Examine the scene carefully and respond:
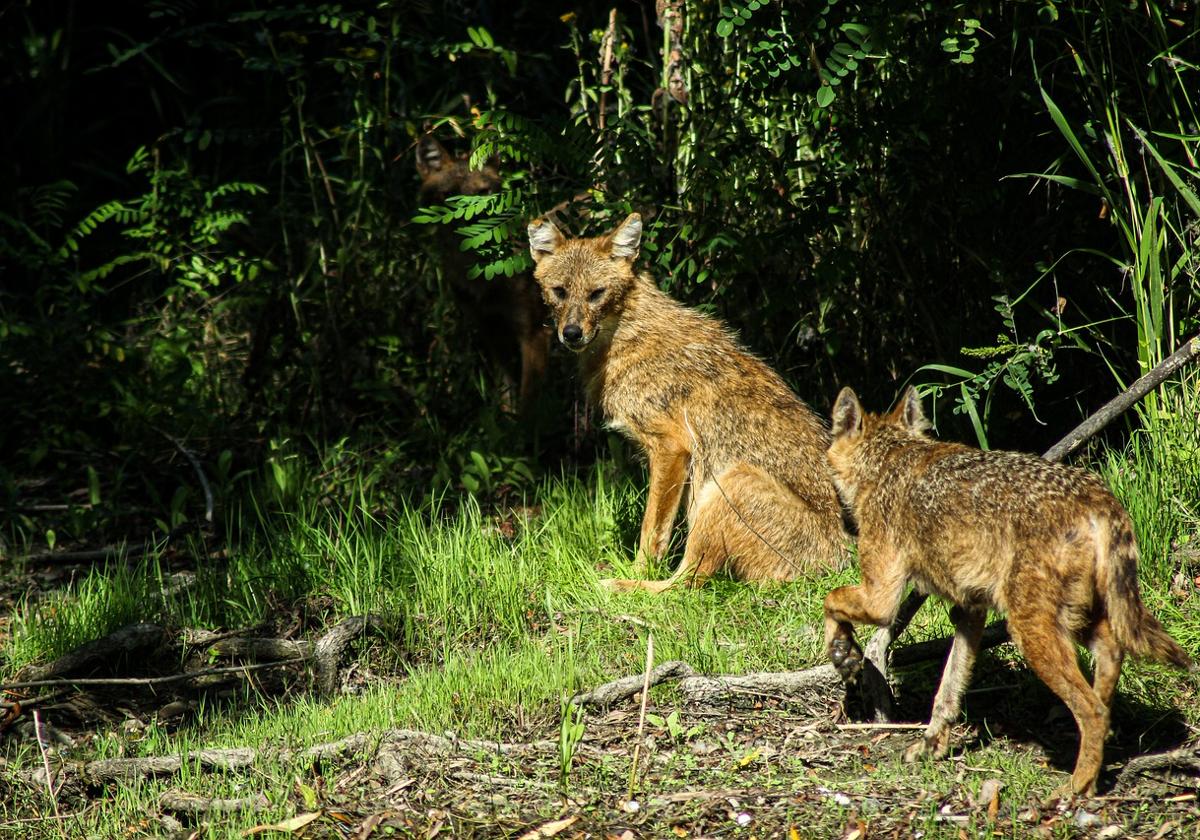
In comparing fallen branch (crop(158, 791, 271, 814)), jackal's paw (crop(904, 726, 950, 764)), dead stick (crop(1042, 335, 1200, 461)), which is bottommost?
fallen branch (crop(158, 791, 271, 814))

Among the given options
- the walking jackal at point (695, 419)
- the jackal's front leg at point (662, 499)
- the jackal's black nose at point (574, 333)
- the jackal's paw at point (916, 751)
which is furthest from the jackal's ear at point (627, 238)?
the jackal's paw at point (916, 751)

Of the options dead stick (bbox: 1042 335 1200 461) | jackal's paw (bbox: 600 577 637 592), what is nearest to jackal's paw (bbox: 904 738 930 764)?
dead stick (bbox: 1042 335 1200 461)

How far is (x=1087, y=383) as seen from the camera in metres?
7.48

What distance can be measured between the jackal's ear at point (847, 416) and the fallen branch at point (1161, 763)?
5.06 feet

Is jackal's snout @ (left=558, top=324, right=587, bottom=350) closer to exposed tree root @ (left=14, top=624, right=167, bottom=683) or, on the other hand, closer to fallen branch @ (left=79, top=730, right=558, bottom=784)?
exposed tree root @ (left=14, top=624, right=167, bottom=683)

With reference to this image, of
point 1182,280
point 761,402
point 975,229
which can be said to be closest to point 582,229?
point 761,402

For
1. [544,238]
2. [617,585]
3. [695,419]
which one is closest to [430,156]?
[544,238]

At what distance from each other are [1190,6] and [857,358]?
2.60 meters

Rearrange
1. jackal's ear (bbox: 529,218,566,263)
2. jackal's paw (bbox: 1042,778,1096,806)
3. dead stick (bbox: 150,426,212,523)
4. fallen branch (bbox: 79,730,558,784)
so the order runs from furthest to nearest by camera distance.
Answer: dead stick (bbox: 150,426,212,523), jackal's ear (bbox: 529,218,566,263), fallen branch (bbox: 79,730,558,784), jackal's paw (bbox: 1042,778,1096,806)

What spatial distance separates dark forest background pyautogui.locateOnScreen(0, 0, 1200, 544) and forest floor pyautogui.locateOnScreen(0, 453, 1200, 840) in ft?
4.44

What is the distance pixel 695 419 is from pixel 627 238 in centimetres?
108

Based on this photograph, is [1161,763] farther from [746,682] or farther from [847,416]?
[847,416]

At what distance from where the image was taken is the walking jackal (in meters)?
6.61

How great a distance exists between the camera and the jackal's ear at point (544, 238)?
7.48 metres
